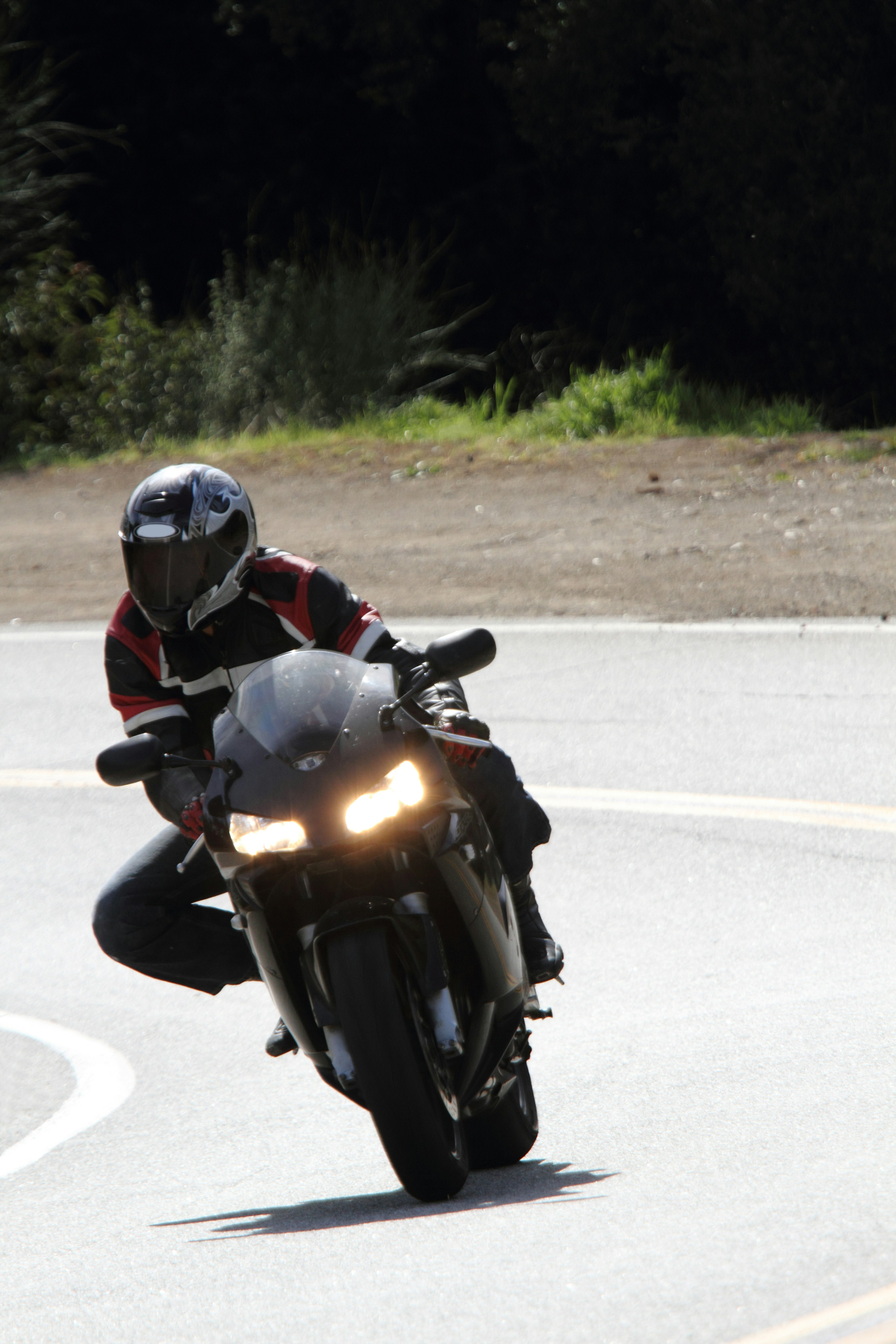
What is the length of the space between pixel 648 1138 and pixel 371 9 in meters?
21.5

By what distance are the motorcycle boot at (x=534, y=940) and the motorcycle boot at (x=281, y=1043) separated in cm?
62

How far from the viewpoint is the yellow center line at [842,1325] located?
8.35 feet

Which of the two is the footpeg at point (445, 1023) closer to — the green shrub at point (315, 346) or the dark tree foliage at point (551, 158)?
the green shrub at point (315, 346)

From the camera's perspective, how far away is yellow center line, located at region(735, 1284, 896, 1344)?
2.54 metres

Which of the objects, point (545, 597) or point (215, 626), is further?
point (545, 597)

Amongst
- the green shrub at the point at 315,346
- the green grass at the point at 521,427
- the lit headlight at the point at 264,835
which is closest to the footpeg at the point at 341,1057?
the lit headlight at the point at 264,835

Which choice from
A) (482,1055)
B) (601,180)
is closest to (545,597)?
(482,1055)

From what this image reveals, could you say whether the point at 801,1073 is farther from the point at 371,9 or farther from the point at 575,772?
the point at 371,9

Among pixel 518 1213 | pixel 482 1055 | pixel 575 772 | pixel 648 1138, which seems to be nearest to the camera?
pixel 518 1213

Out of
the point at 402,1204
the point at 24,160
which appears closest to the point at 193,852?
the point at 402,1204

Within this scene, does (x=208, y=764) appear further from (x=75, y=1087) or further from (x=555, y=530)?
(x=555, y=530)

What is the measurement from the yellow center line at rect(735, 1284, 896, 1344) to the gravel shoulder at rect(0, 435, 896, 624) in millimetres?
9298

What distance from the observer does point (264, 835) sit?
146 inches

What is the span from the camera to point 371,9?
23.3 meters
